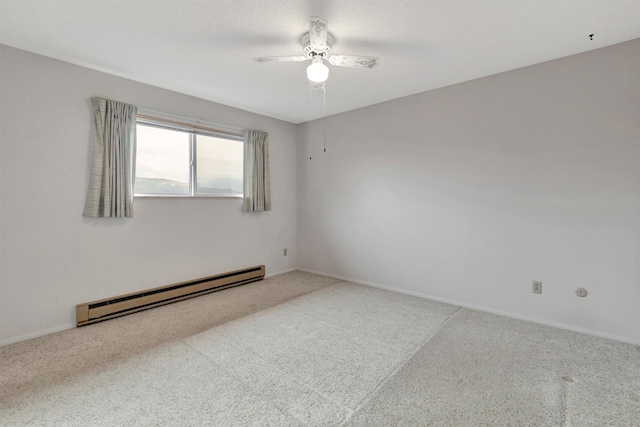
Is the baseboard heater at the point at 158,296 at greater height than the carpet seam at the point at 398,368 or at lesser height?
greater

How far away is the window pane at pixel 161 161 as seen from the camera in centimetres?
323

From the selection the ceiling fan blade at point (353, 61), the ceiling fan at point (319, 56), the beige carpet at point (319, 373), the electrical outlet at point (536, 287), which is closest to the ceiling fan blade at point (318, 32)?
the ceiling fan at point (319, 56)

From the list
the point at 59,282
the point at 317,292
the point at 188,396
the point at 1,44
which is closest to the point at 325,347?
the point at 188,396

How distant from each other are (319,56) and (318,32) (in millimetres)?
162

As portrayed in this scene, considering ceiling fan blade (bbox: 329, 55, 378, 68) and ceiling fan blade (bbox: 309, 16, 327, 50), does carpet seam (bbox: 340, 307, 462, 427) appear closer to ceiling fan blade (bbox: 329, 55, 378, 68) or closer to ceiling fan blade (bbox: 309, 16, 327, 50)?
ceiling fan blade (bbox: 329, 55, 378, 68)

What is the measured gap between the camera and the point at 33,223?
252 cm

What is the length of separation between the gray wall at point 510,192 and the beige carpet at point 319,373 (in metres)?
0.42

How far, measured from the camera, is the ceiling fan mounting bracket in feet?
7.09

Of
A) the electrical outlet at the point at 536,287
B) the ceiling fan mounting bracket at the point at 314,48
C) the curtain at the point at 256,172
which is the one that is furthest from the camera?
the curtain at the point at 256,172

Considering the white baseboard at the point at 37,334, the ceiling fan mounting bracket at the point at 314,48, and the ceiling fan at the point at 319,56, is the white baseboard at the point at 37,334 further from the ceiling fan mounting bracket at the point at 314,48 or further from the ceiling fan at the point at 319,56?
the ceiling fan mounting bracket at the point at 314,48

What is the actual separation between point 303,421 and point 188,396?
0.72 meters

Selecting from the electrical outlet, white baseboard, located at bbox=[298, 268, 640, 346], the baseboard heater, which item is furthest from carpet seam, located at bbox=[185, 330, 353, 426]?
the electrical outlet

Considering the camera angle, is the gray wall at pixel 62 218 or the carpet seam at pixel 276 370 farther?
the gray wall at pixel 62 218

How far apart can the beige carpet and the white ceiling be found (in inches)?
95.0
